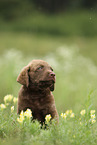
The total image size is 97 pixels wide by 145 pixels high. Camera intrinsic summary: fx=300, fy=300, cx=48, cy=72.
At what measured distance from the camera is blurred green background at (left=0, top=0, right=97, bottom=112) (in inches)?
342

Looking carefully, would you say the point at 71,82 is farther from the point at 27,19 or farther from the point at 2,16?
the point at 2,16

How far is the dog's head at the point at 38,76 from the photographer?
4125 mm

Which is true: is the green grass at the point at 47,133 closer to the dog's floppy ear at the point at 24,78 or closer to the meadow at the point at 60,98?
the meadow at the point at 60,98

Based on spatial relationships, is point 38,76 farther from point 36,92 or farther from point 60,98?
point 60,98

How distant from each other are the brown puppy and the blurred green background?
114 inches

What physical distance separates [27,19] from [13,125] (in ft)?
92.3

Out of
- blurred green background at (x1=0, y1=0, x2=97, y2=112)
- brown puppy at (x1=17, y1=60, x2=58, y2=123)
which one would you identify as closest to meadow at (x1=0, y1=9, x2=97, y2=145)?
blurred green background at (x1=0, y1=0, x2=97, y2=112)

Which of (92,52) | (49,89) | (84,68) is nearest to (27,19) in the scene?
(92,52)

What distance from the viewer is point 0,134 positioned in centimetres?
377

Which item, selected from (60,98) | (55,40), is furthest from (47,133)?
(55,40)

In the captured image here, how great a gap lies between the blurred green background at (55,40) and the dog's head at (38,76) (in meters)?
2.95

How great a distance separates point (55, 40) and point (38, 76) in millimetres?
21436

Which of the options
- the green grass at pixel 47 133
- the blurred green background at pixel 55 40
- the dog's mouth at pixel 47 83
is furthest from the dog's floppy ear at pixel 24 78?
the blurred green background at pixel 55 40

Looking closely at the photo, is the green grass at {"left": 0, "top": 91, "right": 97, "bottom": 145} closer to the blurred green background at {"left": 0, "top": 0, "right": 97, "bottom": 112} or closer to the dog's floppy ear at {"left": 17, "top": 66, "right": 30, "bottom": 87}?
the dog's floppy ear at {"left": 17, "top": 66, "right": 30, "bottom": 87}
